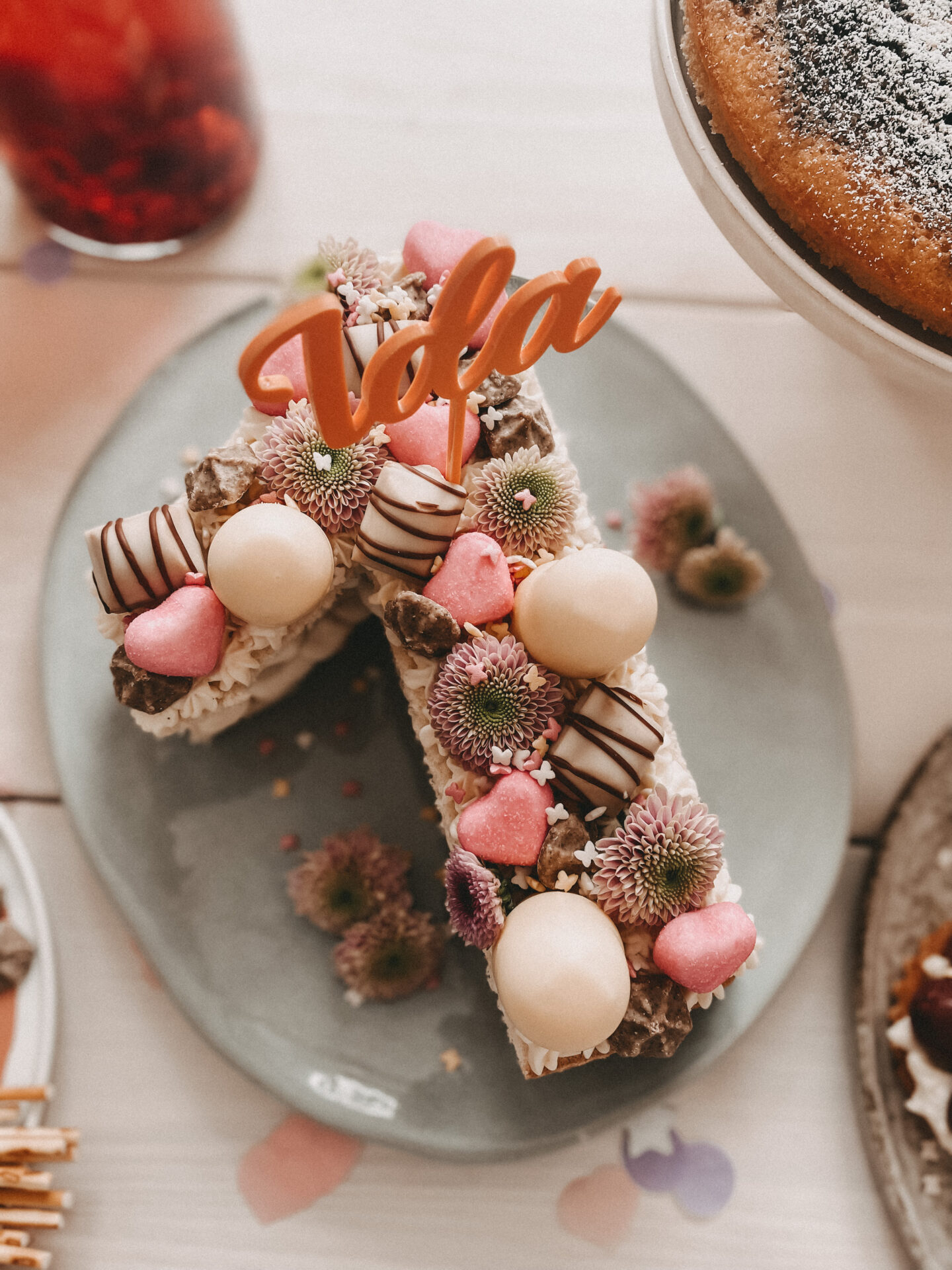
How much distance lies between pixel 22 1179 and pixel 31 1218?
0.14 feet

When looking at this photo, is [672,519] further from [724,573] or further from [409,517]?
[409,517]

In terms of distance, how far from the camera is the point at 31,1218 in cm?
84

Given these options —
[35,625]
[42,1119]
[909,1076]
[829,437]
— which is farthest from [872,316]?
[42,1119]

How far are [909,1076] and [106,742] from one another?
828mm

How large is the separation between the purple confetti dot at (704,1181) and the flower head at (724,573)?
55 centimetres

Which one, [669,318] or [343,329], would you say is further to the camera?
[669,318]

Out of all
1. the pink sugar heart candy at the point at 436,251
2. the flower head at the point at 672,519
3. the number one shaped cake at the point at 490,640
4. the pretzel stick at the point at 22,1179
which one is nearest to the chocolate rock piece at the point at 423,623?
the number one shaped cake at the point at 490,640

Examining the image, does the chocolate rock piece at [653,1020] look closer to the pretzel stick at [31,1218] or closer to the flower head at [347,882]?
the flower head at [347,882]

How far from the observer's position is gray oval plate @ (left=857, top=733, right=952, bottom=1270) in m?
0.89

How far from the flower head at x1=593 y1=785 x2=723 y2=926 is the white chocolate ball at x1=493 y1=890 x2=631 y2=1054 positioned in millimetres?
27

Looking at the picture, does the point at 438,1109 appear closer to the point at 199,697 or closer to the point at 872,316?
the point at 199,697

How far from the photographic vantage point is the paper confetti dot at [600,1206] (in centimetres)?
92

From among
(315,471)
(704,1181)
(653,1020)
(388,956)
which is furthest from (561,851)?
(704,1181)

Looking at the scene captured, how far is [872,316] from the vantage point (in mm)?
577
